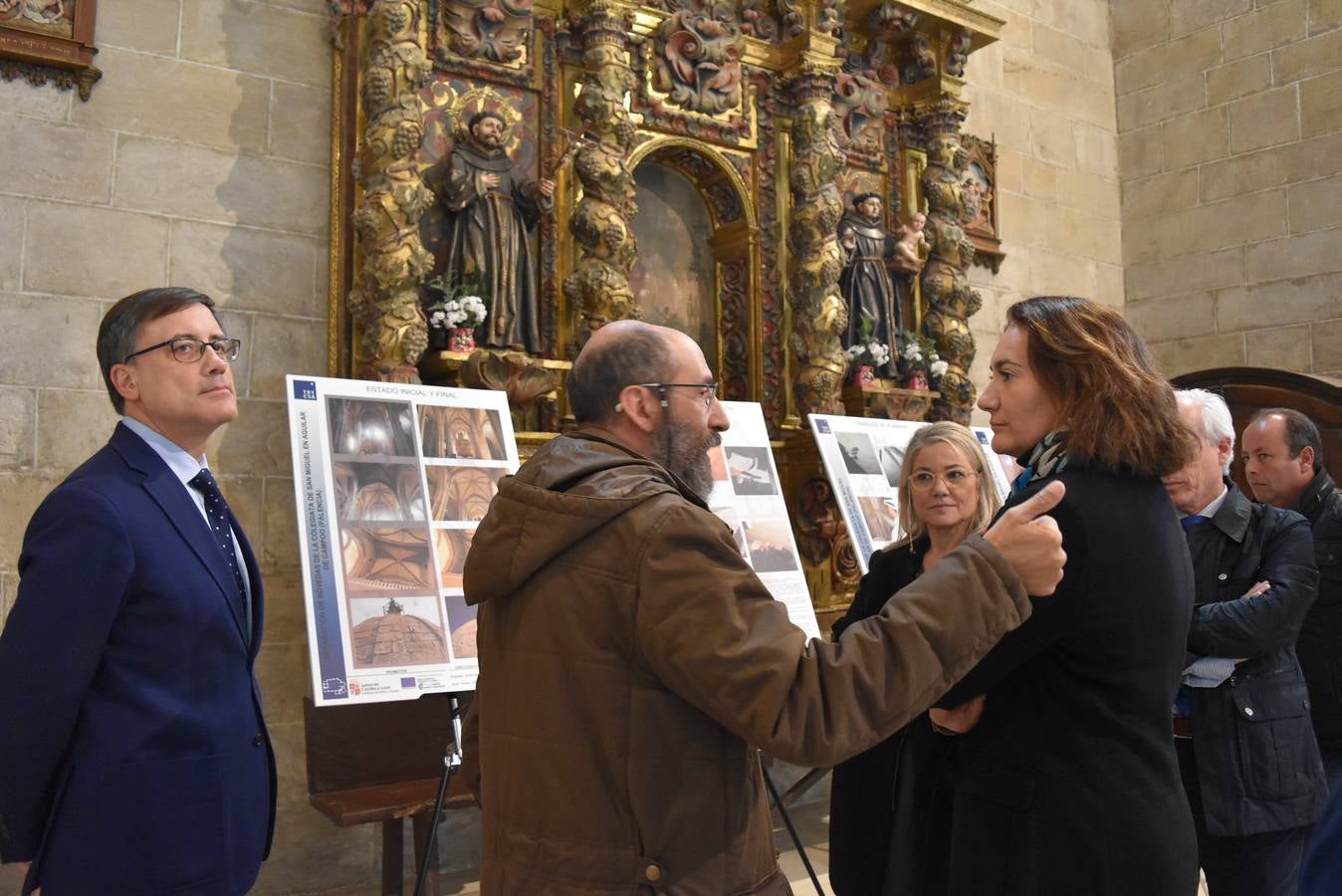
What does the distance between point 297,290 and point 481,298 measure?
0.93m

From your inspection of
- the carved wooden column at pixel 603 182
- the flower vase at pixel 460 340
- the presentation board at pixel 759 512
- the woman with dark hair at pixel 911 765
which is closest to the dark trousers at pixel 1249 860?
the woman with dark hair at pixel 911 765

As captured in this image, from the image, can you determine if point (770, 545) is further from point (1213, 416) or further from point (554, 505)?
point (554, 505)

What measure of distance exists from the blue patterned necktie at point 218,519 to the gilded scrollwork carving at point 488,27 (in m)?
4.17

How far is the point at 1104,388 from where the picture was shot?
77.1 inches

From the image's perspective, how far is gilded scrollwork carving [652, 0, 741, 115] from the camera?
696cm

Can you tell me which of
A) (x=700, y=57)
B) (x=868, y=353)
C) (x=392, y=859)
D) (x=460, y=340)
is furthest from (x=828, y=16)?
(x=392, y=859)

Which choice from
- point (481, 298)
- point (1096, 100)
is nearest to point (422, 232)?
point (481, 298)

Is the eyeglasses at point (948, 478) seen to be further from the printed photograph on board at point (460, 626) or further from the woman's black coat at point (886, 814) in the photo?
the printed photograph on board at point (460, 626)

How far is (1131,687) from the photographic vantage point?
6.21 ft

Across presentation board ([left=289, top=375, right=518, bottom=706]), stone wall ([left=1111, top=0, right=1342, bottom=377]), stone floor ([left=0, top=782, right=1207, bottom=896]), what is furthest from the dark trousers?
stone wall ([left=1111, top=0, right=1342, bottom=377])

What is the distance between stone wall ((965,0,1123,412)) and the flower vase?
4733 millimetres

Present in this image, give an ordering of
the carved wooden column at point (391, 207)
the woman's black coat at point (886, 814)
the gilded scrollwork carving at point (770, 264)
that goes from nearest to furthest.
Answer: the woman's black coat at point (886, 814) → the carved wooden column at point (391, 207) → the gilded scrollwork carving at point (770, 264)

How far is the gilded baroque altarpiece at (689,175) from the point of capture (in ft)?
18.7

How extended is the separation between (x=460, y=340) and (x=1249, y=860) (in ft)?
13.4
